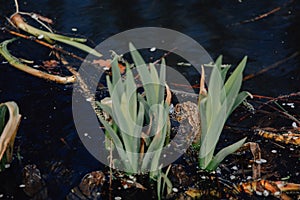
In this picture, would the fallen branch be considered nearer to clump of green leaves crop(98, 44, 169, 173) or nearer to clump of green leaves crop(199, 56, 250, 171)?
clump of green leaves crop(98, 44, 169, 173)

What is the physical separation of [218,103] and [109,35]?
1003 mm

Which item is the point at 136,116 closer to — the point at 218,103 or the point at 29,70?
the point at 218,103

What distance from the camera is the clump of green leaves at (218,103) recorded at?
4.23 ft

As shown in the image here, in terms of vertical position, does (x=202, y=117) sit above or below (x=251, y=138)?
above

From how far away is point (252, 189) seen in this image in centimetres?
148

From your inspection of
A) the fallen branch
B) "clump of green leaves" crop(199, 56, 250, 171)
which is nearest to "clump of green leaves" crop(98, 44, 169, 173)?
"clump of green leaves" crop(199, 56, 250, 171)

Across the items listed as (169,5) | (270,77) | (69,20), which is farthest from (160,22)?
(270,77)

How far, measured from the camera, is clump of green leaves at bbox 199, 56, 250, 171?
1.29 meters

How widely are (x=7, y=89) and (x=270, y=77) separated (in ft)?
3.19

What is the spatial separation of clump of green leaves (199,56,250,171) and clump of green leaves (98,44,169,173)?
0.10m

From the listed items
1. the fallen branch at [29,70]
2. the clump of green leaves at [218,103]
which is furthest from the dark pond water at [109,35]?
the clump of green leaves at [218,103]

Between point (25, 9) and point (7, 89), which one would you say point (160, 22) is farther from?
point (7, 89)

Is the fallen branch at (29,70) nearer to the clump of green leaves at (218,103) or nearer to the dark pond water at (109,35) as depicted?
the dark pond water at (109,35)

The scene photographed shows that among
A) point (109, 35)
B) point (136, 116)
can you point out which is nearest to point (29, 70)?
point (109, 35)
